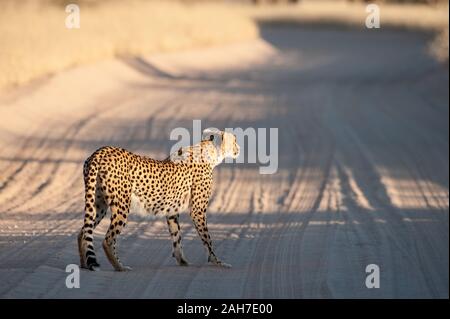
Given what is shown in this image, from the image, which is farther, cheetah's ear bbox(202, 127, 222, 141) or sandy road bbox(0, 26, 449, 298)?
cheetah's ear bbox(202, 127, 222, 141)

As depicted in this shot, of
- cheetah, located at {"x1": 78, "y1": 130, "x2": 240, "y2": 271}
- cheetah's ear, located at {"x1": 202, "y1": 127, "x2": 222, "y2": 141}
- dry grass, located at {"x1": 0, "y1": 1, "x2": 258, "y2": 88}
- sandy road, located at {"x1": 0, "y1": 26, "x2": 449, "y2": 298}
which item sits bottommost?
sandy road, located at {"x1": 0, "y1": 26, "x2": 449, "y2": 298}

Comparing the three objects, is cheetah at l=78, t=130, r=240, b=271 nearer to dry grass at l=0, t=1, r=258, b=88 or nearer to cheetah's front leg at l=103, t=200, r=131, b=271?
cheetah's front leg at l=103, t=200, r=131, b=271

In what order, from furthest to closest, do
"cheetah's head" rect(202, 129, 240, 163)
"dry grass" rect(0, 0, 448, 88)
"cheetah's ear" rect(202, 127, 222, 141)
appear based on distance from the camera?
1. "dry grass" rect(0, 0, 448, 88)
2. "cheetah's head" rect(202, 129, 240, 163)
3. "cheetah's ear" rect(202, 127, 222, 141)

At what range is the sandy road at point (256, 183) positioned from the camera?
8.88 m

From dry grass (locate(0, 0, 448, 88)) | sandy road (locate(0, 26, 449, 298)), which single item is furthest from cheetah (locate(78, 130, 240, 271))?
dry grass (locate(0, 0, 448, 88))

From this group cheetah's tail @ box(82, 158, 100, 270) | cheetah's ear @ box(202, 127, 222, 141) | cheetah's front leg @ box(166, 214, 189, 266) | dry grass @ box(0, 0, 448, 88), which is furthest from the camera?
dry grass @ box(0, 0, 448, 88)

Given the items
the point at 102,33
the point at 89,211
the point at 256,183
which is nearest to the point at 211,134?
the point at 89,211

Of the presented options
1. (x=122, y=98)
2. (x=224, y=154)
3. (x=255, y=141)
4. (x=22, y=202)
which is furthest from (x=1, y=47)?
(x=224, y=154)

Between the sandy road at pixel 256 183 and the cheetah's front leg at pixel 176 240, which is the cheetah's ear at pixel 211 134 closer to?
the cheetah's front leg at pixel 176 240

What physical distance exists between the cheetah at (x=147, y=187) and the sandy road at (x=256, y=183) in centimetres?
30

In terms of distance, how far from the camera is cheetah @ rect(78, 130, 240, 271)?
879 centimetres

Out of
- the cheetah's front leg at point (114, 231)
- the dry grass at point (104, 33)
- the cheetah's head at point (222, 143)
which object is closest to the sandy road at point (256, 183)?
the cheetah's front leg at point (114, 231)

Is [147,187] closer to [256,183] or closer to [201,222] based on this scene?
[201,222]

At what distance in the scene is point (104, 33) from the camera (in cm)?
3403
